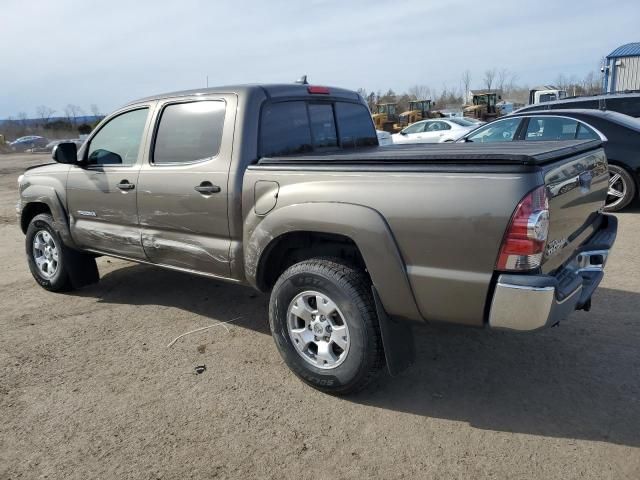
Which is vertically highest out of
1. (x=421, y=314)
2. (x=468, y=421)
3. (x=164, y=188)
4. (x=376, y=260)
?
(x=164, y=188)

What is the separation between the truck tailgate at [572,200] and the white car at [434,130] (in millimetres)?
13131

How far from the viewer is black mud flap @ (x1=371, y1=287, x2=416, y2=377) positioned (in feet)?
10.1

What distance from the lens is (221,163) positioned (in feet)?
12.4

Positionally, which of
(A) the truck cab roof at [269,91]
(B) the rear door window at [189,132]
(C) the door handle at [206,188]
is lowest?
(C) the door handle at [206,188]

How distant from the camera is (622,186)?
790 centimetres

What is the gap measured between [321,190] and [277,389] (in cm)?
135

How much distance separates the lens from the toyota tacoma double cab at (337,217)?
266 cm

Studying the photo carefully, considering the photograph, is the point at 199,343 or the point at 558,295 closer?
the point at 558,295

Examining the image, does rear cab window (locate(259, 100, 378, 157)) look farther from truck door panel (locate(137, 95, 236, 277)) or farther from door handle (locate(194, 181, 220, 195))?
door handle (locate(194, 181, 220, 195))

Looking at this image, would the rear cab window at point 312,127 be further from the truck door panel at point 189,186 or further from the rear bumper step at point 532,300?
the rear bumper step at point 532,300

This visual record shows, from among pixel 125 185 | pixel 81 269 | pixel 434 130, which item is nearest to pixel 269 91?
pixel 125 185

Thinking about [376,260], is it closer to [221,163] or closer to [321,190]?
[321,190]

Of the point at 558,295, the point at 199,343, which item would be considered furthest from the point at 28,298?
the point at 558,295

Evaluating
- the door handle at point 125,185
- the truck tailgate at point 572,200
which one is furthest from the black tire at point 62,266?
the truck tailgate at point 572,200
